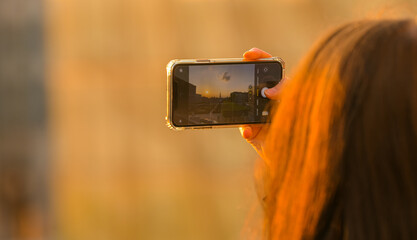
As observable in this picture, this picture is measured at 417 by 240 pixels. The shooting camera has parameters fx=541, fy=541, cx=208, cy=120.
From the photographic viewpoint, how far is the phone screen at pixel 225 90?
610 mm

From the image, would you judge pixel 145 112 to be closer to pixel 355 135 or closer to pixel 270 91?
pixel 270 91

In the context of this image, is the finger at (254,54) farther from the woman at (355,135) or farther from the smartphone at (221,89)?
the woman at (355,135)

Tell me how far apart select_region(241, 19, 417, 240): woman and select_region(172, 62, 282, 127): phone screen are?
0.71ft

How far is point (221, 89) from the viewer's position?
2.03ft

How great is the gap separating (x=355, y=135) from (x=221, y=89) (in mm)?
271

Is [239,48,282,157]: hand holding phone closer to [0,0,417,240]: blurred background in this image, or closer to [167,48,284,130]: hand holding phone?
[167,48,284,130]: hand holding phone

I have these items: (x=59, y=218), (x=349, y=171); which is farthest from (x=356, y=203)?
(x=59, y=218)

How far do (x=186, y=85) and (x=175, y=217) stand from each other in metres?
1.87

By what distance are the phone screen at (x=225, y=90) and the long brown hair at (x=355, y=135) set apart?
217 millimetres

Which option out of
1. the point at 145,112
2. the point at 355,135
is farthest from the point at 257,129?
the point at 145,112


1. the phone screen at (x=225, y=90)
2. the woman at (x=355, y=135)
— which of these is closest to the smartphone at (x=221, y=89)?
the phone screen at (x=225, y=90)

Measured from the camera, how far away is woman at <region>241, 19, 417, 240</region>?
35cm

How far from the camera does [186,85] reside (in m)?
0.62

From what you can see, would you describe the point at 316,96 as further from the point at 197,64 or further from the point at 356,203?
the point at 197,64
